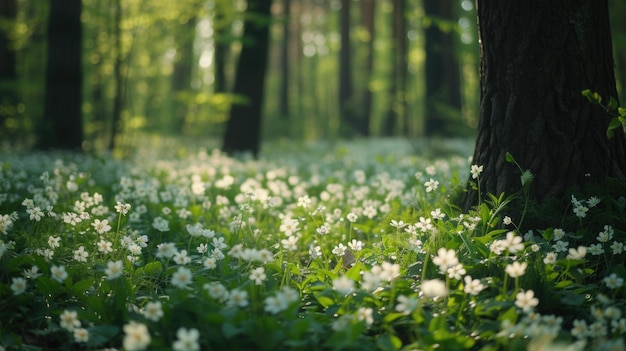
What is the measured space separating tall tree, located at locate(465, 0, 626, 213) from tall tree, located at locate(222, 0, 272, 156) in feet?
23.9

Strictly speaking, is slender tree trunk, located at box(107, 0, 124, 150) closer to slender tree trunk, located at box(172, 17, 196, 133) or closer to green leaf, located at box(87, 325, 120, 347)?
slender tree trunk, located at box(172, 17, 196, 133)

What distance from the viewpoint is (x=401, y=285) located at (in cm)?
252

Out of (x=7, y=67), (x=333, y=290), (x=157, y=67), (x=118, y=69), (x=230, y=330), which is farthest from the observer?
(x=157, y=67)

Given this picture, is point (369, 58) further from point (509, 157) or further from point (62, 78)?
point (509, 157)

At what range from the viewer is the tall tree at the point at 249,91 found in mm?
10375

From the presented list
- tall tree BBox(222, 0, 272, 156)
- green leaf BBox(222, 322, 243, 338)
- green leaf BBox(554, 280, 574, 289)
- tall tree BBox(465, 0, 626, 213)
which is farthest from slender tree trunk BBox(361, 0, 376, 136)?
green leaf BBox(222, 322, 243, 338)

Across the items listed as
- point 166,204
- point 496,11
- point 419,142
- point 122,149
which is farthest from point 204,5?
point 496,11

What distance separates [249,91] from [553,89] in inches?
302

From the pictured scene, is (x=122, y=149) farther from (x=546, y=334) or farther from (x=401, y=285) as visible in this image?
(x=546, y=334)

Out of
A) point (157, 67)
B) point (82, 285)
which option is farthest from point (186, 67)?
point (82, 285)

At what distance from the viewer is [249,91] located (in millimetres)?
10375

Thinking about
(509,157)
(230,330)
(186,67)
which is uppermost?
(186,67)

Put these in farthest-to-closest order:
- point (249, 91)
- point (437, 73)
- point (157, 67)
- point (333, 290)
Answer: point (157, 67), point (437, 73), point (249, 91), point (333, 290)

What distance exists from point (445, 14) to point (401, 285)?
1367 cm
